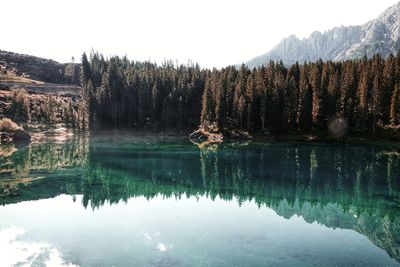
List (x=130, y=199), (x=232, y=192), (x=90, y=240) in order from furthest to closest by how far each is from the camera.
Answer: (x=232, y=192)
(x=130, y=199)
(x=90, y=240)

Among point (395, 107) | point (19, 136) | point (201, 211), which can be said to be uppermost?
point (395, 107)

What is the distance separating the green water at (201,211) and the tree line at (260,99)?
1448 inches

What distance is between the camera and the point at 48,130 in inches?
5802

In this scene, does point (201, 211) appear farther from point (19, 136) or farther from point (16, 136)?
point (16, 136)

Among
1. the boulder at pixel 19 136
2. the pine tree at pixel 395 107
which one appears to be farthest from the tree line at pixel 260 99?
the boulder at pixel 19 136

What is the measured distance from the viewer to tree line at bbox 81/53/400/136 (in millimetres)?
117938

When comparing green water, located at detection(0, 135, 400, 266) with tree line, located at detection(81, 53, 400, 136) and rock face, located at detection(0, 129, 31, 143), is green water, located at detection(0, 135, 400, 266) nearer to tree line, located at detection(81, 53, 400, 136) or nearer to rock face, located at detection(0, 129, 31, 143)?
tree line, located at detection(81, 53, 400, 136)

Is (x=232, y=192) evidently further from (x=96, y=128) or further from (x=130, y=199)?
(x=96, y=128)

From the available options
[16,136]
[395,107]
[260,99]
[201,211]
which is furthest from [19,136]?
[395,107]

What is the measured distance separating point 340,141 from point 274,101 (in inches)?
953

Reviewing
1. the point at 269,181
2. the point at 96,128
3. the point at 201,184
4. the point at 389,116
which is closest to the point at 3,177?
the point at 201,184

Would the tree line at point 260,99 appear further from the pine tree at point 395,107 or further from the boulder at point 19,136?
the boulder at point 19,136

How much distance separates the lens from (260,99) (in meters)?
125

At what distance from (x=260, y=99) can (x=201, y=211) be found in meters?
85.8
